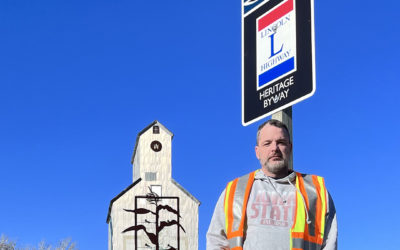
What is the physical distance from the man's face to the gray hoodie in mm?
62

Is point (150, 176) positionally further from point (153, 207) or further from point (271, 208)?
point (271, 208)

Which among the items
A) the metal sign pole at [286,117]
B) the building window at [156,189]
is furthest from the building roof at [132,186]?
the metal sign pole at [286,117]

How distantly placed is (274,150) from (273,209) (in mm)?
345

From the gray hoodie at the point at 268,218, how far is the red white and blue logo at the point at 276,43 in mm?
1183

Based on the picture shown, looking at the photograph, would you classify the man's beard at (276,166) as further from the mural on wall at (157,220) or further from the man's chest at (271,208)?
the mural on wall at (157,220)

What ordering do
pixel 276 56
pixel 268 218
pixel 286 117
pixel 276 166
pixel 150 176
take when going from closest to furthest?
1. pixel 268 218
2. pixel 276 166
3. pixel 286 117
4. pixel 276 56
5. pixel 150 176

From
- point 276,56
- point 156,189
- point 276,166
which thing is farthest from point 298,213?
point 156,189

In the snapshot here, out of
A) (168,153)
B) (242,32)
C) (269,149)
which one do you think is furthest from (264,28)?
(168,153)

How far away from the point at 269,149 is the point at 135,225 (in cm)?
3369

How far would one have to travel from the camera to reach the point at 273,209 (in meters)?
4.18

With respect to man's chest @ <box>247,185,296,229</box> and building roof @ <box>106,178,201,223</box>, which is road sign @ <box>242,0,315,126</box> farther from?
building roof @ <box>106,178,201,223</box>

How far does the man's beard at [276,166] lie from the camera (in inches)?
167

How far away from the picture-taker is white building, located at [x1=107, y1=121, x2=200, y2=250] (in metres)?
37.1

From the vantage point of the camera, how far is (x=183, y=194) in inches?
1499
